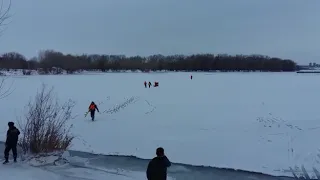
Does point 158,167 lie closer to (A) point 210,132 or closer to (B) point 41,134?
(B) point 41,134

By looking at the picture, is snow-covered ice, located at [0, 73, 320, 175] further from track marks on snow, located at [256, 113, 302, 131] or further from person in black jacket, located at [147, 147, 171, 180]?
person in black jacket, located at [147, 147, 171, 180]

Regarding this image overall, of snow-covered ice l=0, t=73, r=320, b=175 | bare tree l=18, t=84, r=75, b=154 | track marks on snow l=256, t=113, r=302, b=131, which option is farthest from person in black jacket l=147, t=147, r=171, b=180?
track marks on snow l=256, t=113, r=302, b=131

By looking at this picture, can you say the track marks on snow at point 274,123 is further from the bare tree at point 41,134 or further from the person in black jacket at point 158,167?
the person in black jacket at point 158,167

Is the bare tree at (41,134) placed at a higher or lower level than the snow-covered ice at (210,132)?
higher

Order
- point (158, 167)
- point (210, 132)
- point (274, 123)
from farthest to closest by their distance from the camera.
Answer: point (274, 123) → point (210, 132) → point (158, 167)

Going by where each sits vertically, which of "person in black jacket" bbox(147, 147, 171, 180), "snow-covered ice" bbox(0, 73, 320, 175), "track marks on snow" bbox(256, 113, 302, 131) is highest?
"person in black jacket" bbox(147, 147, 171, 180)

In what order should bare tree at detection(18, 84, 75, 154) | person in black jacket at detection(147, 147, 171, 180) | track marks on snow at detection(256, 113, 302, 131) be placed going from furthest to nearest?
1. track marks on snow at detection(256, 113, 302, 131)
2. bare tree at detection(18, 84, 75, 154)
3. person in black jacket at detection(147, 147, 171, 180)

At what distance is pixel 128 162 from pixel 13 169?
8.77 ft

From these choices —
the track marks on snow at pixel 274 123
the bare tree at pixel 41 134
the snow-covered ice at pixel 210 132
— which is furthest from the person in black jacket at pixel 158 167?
the track marks on snow at pixel 274 123

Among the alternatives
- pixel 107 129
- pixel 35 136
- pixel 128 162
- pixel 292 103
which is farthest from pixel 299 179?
pixel 292 103

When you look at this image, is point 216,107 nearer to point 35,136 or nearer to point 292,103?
point 292,103

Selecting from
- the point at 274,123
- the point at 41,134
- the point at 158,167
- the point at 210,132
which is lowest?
the point at 210,132

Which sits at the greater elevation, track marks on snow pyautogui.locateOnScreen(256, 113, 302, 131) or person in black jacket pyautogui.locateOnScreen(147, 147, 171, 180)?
person in black jacket pyautogui.locateOnScreen(147, 147, 171, 180)

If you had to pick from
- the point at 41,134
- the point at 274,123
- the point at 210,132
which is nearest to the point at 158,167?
the point at 41,134
